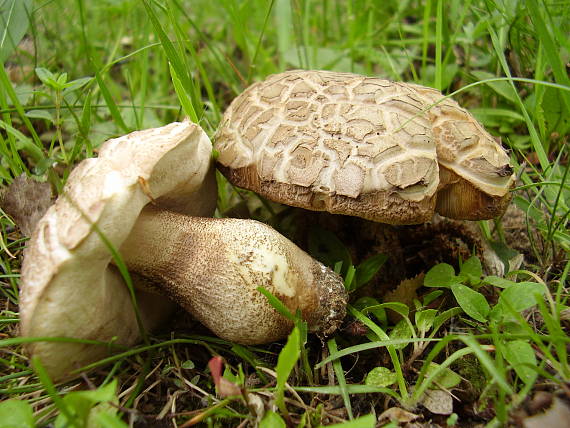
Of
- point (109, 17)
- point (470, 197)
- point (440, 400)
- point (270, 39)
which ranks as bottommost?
point (440, 400)

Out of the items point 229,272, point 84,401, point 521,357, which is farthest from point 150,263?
point 521,357

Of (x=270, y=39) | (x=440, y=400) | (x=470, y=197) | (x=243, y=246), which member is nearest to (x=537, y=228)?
(x=470, y=197)

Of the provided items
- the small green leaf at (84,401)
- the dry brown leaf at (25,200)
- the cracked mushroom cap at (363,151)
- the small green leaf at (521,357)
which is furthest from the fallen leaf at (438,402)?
the dry brown leaf at (25,200)

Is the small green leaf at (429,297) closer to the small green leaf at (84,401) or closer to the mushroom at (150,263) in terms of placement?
the mushroom at (150,263)

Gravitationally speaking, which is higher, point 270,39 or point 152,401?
point 270,39

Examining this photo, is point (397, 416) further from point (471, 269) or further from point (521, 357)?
point (471, 269)

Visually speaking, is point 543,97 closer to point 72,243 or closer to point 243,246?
point 243,246

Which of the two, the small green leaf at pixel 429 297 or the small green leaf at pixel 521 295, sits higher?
the small green leaf at pixel 521 295

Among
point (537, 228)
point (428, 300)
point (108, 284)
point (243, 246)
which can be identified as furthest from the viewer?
point (537, 228)
